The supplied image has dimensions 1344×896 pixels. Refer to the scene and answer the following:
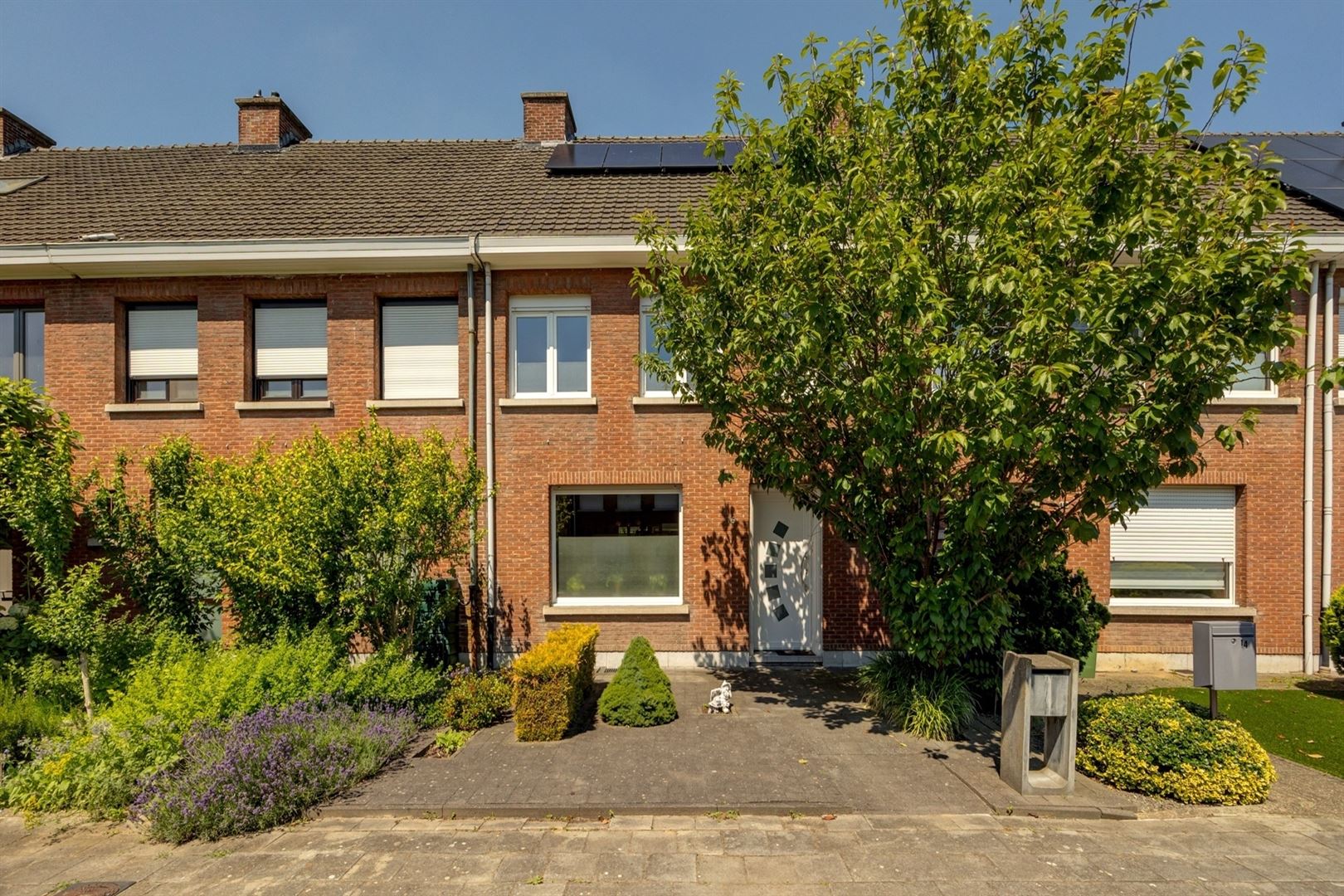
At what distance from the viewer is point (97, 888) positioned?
4262 millimetres

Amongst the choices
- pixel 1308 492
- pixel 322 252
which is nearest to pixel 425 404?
pixel 322 252

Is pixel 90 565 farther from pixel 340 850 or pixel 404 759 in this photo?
pixel 340 850

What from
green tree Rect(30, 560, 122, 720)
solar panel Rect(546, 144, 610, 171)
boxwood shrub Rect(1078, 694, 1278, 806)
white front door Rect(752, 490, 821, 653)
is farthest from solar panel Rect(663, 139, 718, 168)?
green tree Rect(30, 560, 122, 720)

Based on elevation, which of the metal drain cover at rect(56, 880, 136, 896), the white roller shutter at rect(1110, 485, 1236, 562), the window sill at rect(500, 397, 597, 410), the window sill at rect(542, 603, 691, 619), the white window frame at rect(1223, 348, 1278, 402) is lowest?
the metal drain cover at rect(56, 880, 136, 896)

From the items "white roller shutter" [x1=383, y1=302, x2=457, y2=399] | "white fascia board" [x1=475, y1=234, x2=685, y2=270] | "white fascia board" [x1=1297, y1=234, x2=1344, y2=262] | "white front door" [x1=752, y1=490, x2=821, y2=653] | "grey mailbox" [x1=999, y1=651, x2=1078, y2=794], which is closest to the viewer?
"grey mailbox" [x1=999, y1=651, x2=1078, y2=794]

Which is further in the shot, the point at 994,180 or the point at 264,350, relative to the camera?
the point at 264,350

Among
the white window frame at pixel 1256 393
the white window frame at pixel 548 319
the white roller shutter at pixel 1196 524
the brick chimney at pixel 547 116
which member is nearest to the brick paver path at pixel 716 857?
the white roller shutter at pixel 1196 524

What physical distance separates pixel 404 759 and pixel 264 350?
6.88 metres

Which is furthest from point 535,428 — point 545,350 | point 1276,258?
point 1276,258

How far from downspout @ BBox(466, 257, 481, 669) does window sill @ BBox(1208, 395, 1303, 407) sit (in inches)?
427

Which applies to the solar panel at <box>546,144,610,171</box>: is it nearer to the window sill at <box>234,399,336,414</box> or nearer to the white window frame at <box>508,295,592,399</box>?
the white window frame at <box>508,295,592,399</box>

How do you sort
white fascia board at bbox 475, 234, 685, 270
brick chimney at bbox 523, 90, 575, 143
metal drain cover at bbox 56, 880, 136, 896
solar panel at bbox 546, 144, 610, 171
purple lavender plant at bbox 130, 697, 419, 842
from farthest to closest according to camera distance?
1. brick chimney at bbox 523, 90, 575, 143
2. solar panel at bbox 546, 144, 610, 171
3. white fascia board at bbox 475, 234, 685, 270
4. purple lavender plant at bbox 130, 697, 419, 842
5. metal drain cover at bbox 56, 880, 136, 896

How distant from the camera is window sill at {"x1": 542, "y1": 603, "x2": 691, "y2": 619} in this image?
924cm

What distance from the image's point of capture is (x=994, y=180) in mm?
5445
